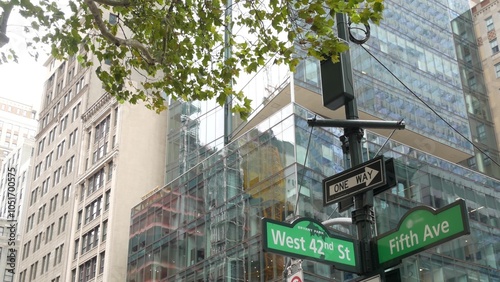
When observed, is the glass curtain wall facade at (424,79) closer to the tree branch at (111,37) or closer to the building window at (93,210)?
the building window at (93,210)

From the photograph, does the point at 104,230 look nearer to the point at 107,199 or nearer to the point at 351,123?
the point at 107,199

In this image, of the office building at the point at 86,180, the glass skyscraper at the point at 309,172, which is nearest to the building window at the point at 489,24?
the glass skyscraper at the point at 309,172

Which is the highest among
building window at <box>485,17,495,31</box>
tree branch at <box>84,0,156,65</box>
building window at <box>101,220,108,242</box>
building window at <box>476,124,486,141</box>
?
building window at <box>485,17,495,31</box>

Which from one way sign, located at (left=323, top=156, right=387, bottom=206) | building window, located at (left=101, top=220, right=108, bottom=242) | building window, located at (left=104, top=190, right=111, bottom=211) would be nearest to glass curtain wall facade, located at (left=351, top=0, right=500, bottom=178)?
building window, located at (left=104, top=190, right=111, bottom=211)

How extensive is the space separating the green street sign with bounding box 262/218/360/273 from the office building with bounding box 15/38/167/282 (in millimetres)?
46492

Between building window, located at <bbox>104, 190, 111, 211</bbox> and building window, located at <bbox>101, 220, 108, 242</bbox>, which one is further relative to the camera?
building window, located at <bbox>104, 190, 111, 211</bbox>

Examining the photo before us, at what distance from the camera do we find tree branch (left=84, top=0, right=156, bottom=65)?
14.9 m

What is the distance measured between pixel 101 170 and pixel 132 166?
13.4 feet

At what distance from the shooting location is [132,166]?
192ft

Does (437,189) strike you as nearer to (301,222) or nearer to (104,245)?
(104,245)

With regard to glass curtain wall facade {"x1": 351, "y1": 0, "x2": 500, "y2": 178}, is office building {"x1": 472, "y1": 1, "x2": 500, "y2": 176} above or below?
above

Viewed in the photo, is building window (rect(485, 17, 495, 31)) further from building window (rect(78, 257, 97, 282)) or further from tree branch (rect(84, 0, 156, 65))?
tree branch (rect(84, 0, 156, 65))

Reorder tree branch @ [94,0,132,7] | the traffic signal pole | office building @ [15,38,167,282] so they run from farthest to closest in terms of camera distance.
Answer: office building @ [15,38,167,282], tree branch @ [94,0,132,7], the traffic signal pole

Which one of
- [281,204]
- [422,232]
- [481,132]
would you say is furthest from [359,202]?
[481,132]
